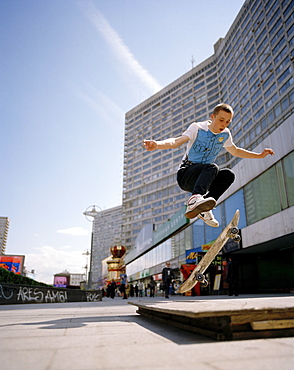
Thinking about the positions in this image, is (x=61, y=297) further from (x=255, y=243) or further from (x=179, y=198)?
(x=179, y=198)

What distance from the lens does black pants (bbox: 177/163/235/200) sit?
14.3 ft

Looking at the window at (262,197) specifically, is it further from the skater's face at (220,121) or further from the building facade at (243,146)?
the skater's face at (220,121)

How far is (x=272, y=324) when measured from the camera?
2.12m

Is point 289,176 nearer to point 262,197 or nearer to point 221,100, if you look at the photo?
point 262,197

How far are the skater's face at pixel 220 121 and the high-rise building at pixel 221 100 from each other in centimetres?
4676

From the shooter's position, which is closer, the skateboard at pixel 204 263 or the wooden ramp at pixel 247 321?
the wooden ramp at pixel 247 321

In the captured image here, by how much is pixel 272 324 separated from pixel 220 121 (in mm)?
3007

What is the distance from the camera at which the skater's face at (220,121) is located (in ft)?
14.2

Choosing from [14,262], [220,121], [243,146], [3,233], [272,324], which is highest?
[3,233]

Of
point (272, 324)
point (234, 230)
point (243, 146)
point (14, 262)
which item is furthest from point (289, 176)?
point (14, 262)

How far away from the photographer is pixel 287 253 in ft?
59.0

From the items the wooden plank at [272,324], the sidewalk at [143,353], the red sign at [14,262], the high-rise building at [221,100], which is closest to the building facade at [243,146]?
the high-rise building at [221,100]

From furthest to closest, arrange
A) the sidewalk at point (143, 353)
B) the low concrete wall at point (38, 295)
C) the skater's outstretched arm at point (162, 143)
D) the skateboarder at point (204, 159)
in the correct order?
the low concrete wall at point (38, 295) → the skateboarder at point (204, 159) → the skater's outstretched arm at point (162, 143) → the sidewalk at point (143, 353)

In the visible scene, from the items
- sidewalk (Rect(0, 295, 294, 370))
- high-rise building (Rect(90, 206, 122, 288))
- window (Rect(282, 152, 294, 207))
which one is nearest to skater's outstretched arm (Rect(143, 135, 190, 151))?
sidewalk (Rect(0, 295, 294, 370))
